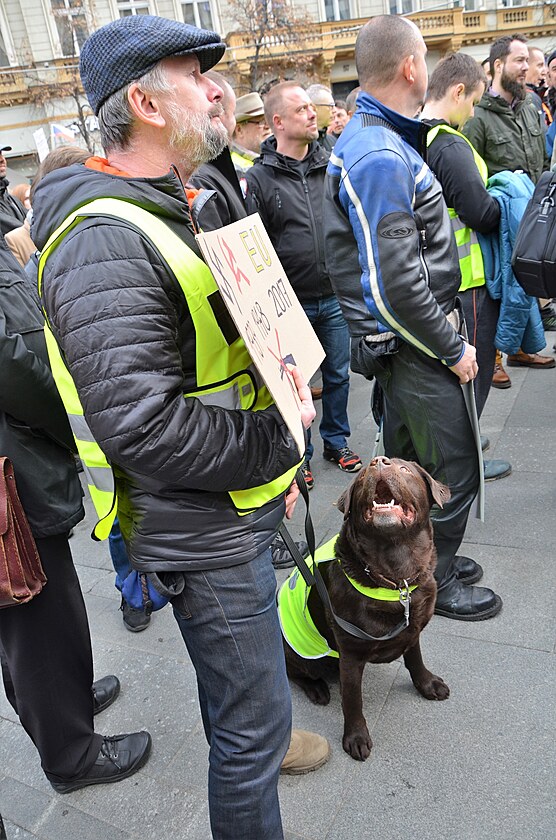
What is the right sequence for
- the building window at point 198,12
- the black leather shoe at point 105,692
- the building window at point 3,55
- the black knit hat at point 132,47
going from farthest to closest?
the building window at point 198,12, the building window at point 3,55, the black leather shoe at point 105,692, the black knit hat at point 132,47

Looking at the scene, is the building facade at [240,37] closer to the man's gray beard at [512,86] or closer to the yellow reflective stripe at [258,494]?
the man's gray beard at [512,86]

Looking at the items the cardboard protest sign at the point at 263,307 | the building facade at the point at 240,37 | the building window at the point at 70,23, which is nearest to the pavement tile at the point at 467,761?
the cardboard protest sign at the point at 263,307

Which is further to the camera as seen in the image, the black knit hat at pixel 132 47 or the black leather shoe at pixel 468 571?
the black leather shoe at pixel 468 571

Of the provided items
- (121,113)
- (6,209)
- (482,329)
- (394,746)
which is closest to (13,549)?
(121,113)

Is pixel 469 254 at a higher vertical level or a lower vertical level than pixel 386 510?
higher

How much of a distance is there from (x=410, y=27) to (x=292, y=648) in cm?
253

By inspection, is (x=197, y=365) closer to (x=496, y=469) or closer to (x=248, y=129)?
(x=496, y=469)

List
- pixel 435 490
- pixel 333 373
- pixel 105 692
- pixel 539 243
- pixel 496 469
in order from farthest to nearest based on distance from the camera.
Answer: pixel 333 373, pixel 496 469, pixel 539 243, pixel 105 692, pixel 435 490

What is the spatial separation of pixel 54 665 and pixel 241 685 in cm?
90

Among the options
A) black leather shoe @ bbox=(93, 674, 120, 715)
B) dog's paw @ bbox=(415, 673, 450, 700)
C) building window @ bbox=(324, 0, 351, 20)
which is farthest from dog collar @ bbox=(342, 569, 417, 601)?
building window @ bbox=(324, 0, 351, 20)

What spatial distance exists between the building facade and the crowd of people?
85.9 feet

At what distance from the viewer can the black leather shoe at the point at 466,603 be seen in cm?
286

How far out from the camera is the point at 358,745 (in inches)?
90.1

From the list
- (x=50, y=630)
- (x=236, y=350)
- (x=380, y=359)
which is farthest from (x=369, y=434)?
(x=236, y=350)
